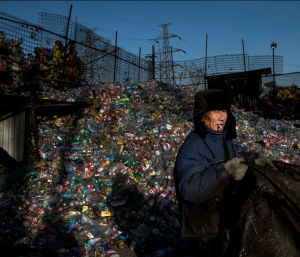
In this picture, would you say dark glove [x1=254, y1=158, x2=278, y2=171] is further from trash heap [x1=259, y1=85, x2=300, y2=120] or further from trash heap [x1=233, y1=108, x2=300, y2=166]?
trash heap [x1=259, y1=85, x2=300, y2=120]

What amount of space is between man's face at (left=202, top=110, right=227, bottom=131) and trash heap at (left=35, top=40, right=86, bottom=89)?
640cm

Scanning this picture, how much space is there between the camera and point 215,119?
202cm

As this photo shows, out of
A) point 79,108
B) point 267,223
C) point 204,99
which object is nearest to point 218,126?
point 204,99

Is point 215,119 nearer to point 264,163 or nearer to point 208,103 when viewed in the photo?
point 208,103

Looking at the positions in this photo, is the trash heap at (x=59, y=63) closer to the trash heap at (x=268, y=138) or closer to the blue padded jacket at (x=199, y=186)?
the trash heap at (x=268, y=138)

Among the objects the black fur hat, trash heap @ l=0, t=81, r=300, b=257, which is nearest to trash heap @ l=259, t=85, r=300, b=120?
trash heap @ l=0, t=81, r=300, b=257

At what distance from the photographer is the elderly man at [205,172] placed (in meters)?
1.55

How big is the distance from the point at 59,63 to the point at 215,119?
7.51 metres

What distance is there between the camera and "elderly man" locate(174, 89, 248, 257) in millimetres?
1553

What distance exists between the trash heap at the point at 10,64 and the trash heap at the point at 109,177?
1.31m

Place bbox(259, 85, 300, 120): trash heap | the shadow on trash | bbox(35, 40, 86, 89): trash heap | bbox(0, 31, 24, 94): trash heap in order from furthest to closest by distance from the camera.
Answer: bbox(259, 85, 300, 120): trash heap, bbox(35, 40, 86, 89): trash heap, bbox(0, 31, 24, 94): trash heap, the shadow on trash

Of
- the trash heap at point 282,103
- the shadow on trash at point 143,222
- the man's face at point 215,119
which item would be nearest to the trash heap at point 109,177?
the shadow on trash at point 143,222

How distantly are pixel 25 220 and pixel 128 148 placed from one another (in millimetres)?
2924

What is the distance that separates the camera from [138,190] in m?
5.07
